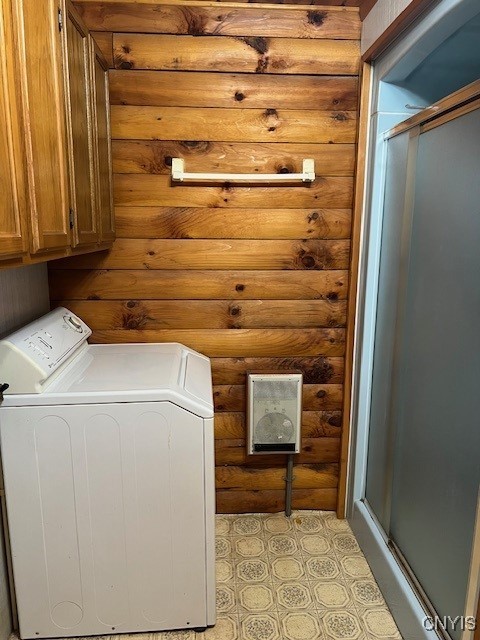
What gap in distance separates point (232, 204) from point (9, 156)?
117 cm

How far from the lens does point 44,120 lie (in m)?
1.16

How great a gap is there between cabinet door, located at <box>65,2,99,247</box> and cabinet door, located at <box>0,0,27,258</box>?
1.13 ft

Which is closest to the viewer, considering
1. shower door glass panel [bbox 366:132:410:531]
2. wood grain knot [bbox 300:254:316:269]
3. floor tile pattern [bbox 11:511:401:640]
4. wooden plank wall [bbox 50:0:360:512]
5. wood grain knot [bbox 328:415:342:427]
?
floor tile pattern [bbox 11:511:401:640]

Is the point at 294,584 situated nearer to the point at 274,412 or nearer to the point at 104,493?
the point at 274,412

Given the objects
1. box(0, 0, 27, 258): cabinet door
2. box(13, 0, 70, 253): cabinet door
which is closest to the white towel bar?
box(13, 0, 70, 253): cabinet door

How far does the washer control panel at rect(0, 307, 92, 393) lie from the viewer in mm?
1416

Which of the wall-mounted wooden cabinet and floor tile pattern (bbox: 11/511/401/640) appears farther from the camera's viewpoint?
floor tile pattern (bbox: 11/511/401/640)

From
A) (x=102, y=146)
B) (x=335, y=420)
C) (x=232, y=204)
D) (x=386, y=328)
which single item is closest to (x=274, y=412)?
(x=335, y=420)

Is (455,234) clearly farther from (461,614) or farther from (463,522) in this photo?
(461,614)

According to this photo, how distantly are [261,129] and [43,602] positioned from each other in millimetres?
2047

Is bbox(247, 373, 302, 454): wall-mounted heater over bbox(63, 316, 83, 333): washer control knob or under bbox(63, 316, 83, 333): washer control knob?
under

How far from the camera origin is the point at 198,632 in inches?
65.2

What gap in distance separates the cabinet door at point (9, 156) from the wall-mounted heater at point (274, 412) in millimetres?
1327

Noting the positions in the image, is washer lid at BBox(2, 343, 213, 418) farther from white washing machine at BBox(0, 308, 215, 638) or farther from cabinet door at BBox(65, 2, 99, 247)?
cabinet door at BBox(65, 2, 99, 247)
